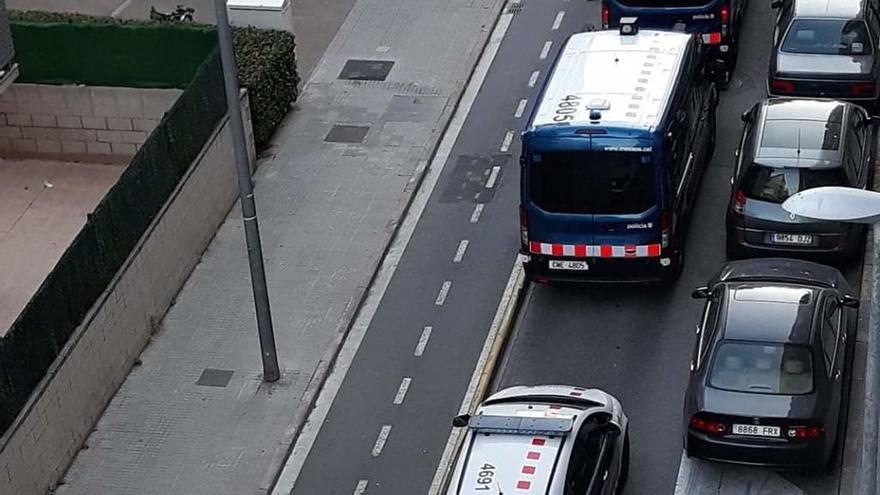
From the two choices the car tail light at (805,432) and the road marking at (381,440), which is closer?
the car tail light at (805,432)

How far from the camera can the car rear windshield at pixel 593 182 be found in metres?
19.3

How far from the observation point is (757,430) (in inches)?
639

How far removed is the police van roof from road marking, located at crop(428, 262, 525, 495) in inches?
95.9

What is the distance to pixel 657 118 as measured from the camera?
19359 millimetres

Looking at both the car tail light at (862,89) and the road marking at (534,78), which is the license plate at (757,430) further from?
the road marking at (534,78)

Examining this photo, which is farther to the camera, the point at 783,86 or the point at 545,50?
the point at 545,50

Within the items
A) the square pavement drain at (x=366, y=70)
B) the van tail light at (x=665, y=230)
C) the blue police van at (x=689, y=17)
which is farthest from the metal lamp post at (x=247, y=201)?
the blue police van at (x=689, y=17)

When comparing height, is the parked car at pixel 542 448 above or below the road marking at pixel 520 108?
above

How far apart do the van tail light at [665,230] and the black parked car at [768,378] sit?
1826mm

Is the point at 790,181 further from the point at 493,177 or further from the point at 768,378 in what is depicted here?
the point at 493,177

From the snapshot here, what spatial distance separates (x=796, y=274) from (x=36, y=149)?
1260 cm

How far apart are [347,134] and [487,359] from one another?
6.50m

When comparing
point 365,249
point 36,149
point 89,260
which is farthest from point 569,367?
point 36,149

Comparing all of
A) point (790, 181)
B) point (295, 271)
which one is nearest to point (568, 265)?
point (790, 181)
